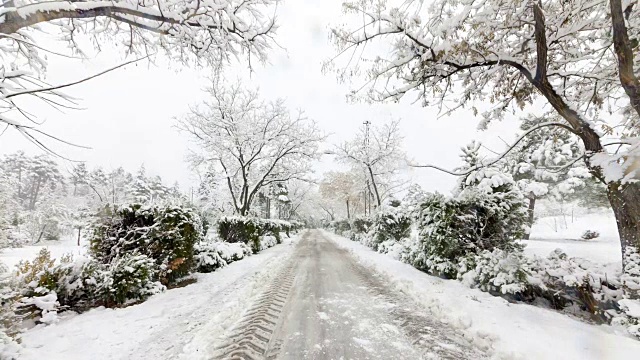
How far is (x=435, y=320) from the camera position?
4.09 meters

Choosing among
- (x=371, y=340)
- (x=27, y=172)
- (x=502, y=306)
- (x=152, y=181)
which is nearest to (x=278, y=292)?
(x=371, y=340)

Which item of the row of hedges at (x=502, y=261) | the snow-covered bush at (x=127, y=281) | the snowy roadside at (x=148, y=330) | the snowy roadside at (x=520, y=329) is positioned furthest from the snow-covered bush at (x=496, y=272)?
the snow-covered bush at (x=127, y=281)

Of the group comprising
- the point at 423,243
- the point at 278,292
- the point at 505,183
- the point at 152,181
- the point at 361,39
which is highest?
the point at 152,181

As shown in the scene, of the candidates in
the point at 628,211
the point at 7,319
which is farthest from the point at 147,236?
the point at 628,211

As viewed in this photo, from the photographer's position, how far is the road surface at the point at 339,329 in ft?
9.92

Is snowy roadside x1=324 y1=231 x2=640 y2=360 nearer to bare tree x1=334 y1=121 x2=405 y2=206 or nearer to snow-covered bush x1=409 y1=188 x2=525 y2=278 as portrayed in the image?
snow-covered bush x1=409 y1=188 x2=525 y2=278

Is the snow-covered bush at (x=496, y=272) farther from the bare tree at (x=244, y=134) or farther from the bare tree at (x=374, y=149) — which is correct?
the bare tree at (x=374, y=149)

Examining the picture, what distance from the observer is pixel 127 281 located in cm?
475

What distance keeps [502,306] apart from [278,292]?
4.26 meters

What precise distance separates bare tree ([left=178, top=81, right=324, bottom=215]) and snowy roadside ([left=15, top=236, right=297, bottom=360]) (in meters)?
12.3

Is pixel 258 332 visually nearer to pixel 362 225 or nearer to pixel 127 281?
pixel 127 281

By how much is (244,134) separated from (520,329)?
16.6m

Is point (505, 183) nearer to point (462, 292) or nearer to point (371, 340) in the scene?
point (462, 292)

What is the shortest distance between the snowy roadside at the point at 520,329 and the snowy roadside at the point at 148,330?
11.1 feet
